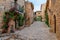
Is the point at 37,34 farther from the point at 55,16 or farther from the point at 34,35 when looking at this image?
the point at 55,16

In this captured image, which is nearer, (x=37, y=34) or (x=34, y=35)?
(x=34, y=35)

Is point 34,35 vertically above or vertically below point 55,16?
below

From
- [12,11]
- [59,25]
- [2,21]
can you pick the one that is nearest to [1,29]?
[2,21]

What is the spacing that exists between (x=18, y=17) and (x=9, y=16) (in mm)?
2096

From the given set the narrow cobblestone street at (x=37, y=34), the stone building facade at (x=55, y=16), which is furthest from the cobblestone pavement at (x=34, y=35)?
the stone building facade at (x=55, y=16)

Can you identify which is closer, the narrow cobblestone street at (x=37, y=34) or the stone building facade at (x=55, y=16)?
the stone building facade at (x=55, y=16)

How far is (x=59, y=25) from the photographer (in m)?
5.17

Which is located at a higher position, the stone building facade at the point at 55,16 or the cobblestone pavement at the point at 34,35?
the stone building facade at the point at 55,16

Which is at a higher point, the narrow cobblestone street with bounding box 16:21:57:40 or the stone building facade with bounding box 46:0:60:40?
the stone building facade with bounding box 46:0:60:40

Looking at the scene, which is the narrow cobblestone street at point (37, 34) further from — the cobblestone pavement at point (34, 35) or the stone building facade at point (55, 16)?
the stone building facade at point (55, 16)

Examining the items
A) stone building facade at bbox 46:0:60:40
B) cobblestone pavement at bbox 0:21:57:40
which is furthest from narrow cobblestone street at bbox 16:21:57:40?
stone building facade at bbox 46:0:60:40

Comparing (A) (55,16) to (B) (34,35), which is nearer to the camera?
(B) (34,35)

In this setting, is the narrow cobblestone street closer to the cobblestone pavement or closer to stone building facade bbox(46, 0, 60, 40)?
the cobblestone pavement

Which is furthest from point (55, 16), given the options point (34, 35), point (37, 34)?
point (34, 35)
